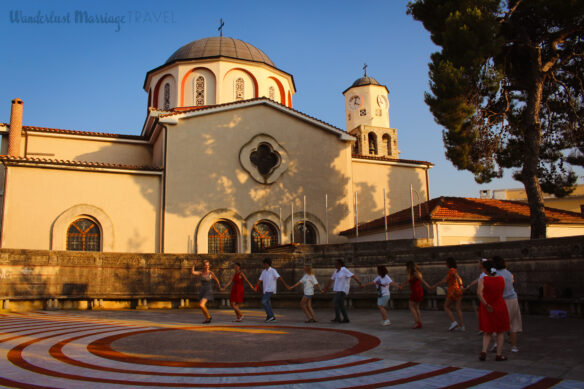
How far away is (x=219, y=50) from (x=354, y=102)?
14.9 meters

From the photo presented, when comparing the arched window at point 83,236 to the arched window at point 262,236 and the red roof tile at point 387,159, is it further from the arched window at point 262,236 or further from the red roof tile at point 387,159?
the red roof tile at point 387,159

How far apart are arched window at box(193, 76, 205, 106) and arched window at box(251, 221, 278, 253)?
9.77m

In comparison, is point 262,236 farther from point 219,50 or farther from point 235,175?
point 219,50

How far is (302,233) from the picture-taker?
25438mm

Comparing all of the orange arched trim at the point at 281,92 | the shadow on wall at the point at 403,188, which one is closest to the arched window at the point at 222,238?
the shadow on wall at the point at 403,188

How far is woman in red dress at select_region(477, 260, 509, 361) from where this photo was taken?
671 centimetres

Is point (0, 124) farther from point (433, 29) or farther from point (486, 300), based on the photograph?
point (486, 300)

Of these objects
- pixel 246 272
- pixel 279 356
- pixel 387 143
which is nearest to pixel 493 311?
pixel 279 356

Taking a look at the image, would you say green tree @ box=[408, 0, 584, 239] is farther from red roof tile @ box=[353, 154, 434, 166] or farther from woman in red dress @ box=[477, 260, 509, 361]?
woman in red dress @ box=[477, 260, 509, 361]

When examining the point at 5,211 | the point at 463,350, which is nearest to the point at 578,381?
the point at 463,350

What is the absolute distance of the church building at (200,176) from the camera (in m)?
21.4

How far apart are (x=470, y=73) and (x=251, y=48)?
60.0 ft

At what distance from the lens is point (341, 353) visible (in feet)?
24.0

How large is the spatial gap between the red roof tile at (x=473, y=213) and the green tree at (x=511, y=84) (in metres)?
1.51
